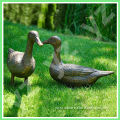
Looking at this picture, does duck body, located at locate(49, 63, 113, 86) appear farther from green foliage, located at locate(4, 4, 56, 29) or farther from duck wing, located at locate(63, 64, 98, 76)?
green foliage, located at locate(4, 4, 56, 29)

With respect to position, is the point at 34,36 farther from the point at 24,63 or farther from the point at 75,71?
the point at 75,71

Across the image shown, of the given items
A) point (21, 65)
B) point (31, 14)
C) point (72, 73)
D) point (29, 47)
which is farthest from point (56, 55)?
point (31, 14)

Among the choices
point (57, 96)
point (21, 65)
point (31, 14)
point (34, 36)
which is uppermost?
point (34, 36)

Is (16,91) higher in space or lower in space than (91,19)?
lower

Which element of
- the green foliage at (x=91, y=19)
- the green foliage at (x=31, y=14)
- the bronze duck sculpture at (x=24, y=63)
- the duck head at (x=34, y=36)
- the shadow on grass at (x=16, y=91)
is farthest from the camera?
the green foliage at (x=31, y=14)

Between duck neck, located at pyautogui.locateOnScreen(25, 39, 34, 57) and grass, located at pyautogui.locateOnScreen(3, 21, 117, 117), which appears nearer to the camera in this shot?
grass, located at pyautogui.locateOnScreen(3, 21, 117, 117)

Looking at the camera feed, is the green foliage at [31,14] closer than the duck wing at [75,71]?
No

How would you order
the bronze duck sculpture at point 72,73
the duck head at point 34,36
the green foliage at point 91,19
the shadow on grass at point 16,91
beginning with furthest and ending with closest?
the green foliage at point 91,19 < the bronze duck sculpture at point 72,73 < the duck head at point 34,36 < the shadow on grass at point 16,91

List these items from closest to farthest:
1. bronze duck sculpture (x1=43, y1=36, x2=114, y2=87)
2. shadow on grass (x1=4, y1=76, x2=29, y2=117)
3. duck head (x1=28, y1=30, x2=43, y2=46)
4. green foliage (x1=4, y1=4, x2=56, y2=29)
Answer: shadow on grass (x1=4, y1=76, x2=29, y2=117), duck head (x1=28, y1=30, x2=43, y2=46), bronze duck sculpture (x1=43, y1=36, x2=114, y2=87), green foliage (x1=4, y1=4, x2=56, y2=29)

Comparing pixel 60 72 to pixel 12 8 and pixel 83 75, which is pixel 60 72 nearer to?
pixel 83 75

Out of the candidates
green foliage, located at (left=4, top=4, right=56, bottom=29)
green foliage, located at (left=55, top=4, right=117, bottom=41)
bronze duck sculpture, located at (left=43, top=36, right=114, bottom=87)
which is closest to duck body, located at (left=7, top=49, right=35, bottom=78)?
bronze duck sculpture, located at (left=43, top=36, right=114, bottom=87)

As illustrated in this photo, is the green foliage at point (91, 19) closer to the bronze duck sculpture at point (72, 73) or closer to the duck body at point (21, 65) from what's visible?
the bronze duck sculpture at point (72, 73)

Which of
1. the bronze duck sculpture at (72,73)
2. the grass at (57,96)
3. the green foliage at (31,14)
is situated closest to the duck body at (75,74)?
the bronze duck sculpture at (72,73)

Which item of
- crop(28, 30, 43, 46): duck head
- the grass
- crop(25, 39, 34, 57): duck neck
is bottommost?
the grass
